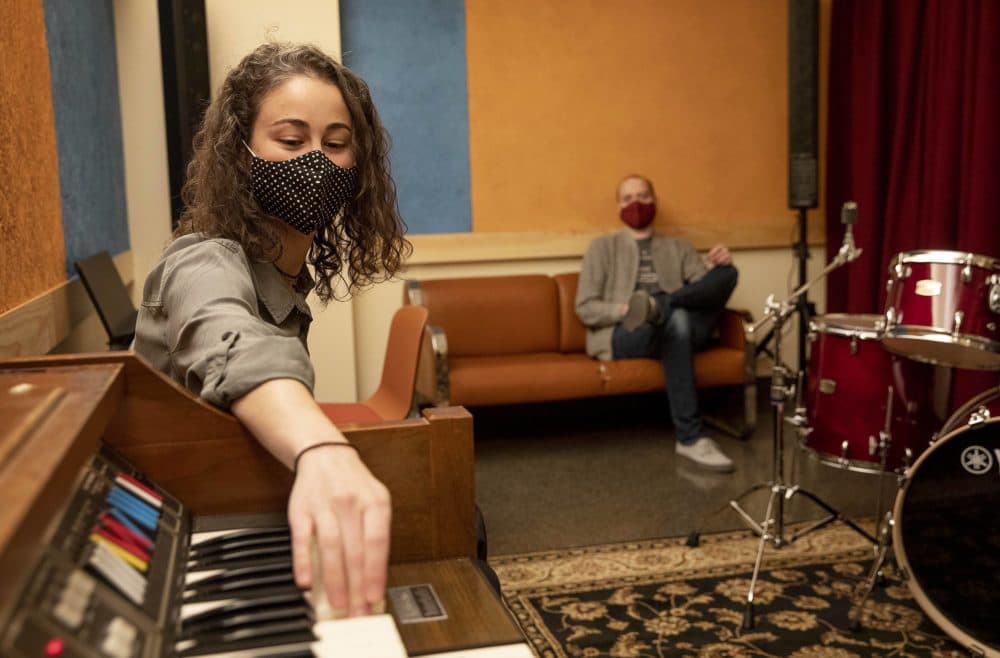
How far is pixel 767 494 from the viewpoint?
3588mm

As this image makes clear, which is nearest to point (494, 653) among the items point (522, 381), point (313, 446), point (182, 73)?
point (313, 446)

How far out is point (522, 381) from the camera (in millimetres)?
4250

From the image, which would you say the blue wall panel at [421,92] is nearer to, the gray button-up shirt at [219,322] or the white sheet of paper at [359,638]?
the gray button-up shirt at [219,322]

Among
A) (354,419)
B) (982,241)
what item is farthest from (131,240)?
(982,241)

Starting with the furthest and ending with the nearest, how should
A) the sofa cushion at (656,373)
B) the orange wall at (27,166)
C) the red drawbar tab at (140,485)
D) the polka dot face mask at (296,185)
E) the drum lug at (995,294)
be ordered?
the sofa cushion at (656,373) → the drum lug at (995,294) → the orange wall at (27,166) → the polka dot face mask at (296,185) → the red drawbar tab at (140,485)

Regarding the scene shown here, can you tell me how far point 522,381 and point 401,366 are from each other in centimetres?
142

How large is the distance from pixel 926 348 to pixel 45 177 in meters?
2.31

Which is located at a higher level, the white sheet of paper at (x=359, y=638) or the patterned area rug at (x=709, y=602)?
the white sheet of paper at (x=359, y=638)

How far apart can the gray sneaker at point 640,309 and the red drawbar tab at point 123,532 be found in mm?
3489

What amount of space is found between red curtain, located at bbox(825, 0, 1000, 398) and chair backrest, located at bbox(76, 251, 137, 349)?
328cm

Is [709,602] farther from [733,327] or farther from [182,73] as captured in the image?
[182,73]

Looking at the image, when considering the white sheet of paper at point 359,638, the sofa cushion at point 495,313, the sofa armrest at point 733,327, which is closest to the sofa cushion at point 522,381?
the sofa cushion at point 495,313

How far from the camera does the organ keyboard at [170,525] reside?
2.02ft

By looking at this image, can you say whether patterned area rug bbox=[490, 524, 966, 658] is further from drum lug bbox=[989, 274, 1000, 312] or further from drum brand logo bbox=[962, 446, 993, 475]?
drum lug bbox=[989, 274, 1000, 312]
